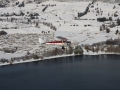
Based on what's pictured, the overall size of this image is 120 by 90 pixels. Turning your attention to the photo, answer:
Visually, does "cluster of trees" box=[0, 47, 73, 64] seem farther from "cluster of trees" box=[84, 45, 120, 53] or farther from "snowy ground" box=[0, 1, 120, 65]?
"cluster of trees" box=[84, 45, 120, 53]

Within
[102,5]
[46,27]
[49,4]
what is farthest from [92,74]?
[49,4]

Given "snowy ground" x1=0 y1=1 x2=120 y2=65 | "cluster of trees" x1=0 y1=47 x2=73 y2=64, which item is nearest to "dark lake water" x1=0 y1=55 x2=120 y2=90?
"cluster of trees" x1=0 y1=47 x2=73 y2=64

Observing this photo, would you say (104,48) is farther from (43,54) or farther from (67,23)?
(67,23)

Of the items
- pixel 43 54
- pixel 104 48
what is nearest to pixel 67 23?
pixel 104 48

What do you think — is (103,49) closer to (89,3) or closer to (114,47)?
(114,47)

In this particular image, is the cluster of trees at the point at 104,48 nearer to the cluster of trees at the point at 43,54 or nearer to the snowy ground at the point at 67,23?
the cluster of trees at the point at 43,54

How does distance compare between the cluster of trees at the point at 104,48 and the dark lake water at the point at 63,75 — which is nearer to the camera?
the dark lake water at the point at 63,75

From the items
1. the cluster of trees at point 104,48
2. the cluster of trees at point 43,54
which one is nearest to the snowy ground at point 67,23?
the cluster of trees at point 43,54
